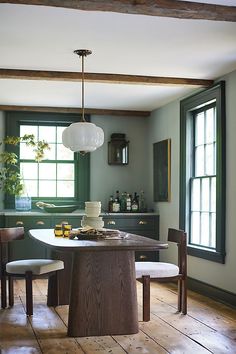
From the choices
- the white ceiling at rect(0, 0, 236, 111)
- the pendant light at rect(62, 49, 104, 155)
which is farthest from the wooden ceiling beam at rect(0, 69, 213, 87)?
the pendant light at rect(62, 49, 104, 155)

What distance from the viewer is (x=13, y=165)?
26.8 feet

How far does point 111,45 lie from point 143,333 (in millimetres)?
2407

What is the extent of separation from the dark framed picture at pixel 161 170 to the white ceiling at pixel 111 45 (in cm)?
103

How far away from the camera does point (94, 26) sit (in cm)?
435

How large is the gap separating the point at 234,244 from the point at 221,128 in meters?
1.20

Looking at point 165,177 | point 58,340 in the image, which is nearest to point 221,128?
point 165,177

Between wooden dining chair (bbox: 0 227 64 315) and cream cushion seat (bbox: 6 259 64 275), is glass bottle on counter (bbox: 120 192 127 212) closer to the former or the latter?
wooden dining chair (bbox: 0 227 64 315)

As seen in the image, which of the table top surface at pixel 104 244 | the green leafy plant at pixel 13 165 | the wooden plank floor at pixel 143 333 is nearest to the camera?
the wooden plank floor at pixel 143 333

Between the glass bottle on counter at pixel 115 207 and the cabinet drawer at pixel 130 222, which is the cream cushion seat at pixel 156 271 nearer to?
the cabinet drawer at pixel 130 222

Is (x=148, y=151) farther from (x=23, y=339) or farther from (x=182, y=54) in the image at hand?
(x=23, y=339)

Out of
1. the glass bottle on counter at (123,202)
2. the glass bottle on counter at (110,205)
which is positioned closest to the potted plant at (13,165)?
the glass bottle on counter at (110,205)

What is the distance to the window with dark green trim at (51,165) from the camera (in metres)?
8.25

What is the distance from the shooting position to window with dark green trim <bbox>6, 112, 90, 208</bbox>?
8.25m

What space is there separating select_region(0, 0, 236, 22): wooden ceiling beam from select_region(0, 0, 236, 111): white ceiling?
0.25ft
